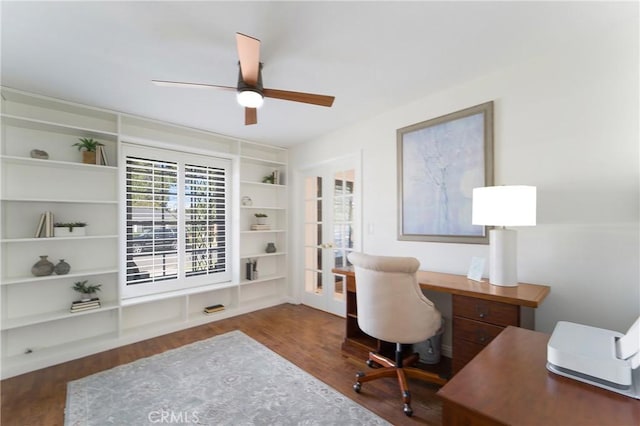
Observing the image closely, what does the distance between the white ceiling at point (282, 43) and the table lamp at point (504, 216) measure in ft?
3.39

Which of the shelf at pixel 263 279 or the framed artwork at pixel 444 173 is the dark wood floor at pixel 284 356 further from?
the framed artwork at pixel 444 173

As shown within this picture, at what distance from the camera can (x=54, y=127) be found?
2660 mm

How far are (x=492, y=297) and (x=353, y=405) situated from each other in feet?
3.90

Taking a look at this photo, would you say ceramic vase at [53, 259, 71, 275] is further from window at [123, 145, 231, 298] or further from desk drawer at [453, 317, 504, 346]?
desk drawer at [453, 317, 504, 346]

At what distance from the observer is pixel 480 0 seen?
1529mm

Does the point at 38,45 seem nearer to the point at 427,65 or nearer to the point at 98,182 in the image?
the point at 98,182

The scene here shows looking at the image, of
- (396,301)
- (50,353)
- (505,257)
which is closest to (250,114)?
(396,301)

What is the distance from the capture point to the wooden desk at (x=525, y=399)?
2.35 feet

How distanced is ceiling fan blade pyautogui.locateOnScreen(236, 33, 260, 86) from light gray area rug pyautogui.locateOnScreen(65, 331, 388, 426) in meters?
2.23

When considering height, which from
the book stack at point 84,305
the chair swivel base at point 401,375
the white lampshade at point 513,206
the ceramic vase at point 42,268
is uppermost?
the white lampshade at point 513,206

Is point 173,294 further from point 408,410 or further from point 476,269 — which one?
point 476,269

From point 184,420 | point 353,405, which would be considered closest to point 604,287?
point 353,405

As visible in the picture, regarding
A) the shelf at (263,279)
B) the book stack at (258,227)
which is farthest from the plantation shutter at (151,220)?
the book stack at (258,227)

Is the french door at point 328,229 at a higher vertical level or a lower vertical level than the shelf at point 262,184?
lower
